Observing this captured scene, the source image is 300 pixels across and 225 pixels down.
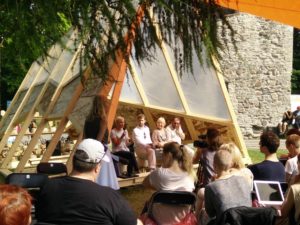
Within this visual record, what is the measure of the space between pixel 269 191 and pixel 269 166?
0.48 meters

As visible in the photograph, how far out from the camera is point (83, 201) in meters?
3.44

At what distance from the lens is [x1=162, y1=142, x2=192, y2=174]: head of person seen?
5.65 meters

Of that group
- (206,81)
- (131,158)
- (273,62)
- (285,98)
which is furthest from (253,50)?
(131,158)

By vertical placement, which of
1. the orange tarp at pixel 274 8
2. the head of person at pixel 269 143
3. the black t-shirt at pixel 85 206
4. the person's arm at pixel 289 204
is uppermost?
the orange tarp at pixel 274 8

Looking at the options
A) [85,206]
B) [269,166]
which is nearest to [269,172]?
[269,166]

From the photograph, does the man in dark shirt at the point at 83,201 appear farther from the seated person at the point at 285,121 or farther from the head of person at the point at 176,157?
the seated person at the point at 285,121

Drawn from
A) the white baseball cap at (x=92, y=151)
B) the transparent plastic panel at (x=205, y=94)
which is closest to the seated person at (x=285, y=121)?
the transparent plastic panel at (x=205, y=94)

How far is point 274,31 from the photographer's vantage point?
25266 mm

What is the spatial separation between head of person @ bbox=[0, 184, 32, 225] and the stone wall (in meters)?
23.0

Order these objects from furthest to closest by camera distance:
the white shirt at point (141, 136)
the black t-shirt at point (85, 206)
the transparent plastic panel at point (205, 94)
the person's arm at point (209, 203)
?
the transparent plastic panel at point (205, 94)
the white shirt at point (141, 136)
the person's arm at point (209, 203)
the black t-shirt at point (85, 206)

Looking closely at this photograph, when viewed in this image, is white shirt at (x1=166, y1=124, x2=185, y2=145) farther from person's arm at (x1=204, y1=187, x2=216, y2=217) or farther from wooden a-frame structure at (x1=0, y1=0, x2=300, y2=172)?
person's arm at (x1=204, y1=187, x2=216, y2=217)

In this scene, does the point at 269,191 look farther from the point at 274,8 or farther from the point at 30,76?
the point at 30,76

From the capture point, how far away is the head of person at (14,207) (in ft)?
7.93

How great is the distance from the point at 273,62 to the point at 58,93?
16948 mm
